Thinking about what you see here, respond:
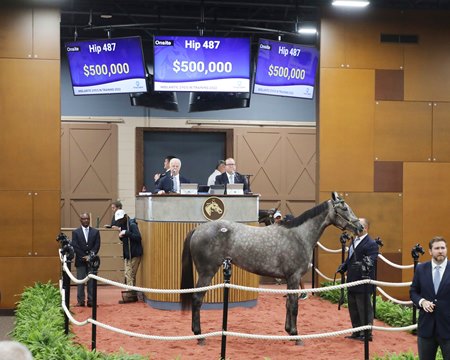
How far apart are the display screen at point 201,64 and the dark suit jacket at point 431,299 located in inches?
300

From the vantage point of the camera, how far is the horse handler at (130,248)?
42.8ft

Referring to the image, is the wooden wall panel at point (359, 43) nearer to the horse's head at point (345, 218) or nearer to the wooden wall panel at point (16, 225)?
the horse's head at point (345, 218)

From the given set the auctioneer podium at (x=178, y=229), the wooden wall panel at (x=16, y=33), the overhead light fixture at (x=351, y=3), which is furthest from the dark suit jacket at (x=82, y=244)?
the overhead light fixture at (x=351, y=3)

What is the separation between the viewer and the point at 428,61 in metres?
14.6

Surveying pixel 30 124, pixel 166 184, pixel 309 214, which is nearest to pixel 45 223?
pixel 30 124

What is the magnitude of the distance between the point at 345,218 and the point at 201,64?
5260 mm

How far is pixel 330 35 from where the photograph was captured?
14.3 m

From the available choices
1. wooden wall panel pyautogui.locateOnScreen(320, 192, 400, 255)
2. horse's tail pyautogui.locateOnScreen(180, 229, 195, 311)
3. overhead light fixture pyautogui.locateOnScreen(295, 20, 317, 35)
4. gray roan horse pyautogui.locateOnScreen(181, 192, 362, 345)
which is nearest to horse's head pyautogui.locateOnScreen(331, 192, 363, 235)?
gray roan horse pyautogui.locateOnScreen(181, 192, 362, 345)

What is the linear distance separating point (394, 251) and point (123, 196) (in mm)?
7678

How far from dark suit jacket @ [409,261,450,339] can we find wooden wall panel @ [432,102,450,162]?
27.1ft

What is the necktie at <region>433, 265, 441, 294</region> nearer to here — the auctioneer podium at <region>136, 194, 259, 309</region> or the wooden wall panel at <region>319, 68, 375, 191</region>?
the auctioneer podium at <region>136, 194, 259, 309</region>

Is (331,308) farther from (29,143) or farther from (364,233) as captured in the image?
(29,143)

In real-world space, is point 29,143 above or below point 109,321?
above

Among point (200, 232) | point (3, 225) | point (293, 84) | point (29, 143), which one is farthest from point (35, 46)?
point (200, 232)
